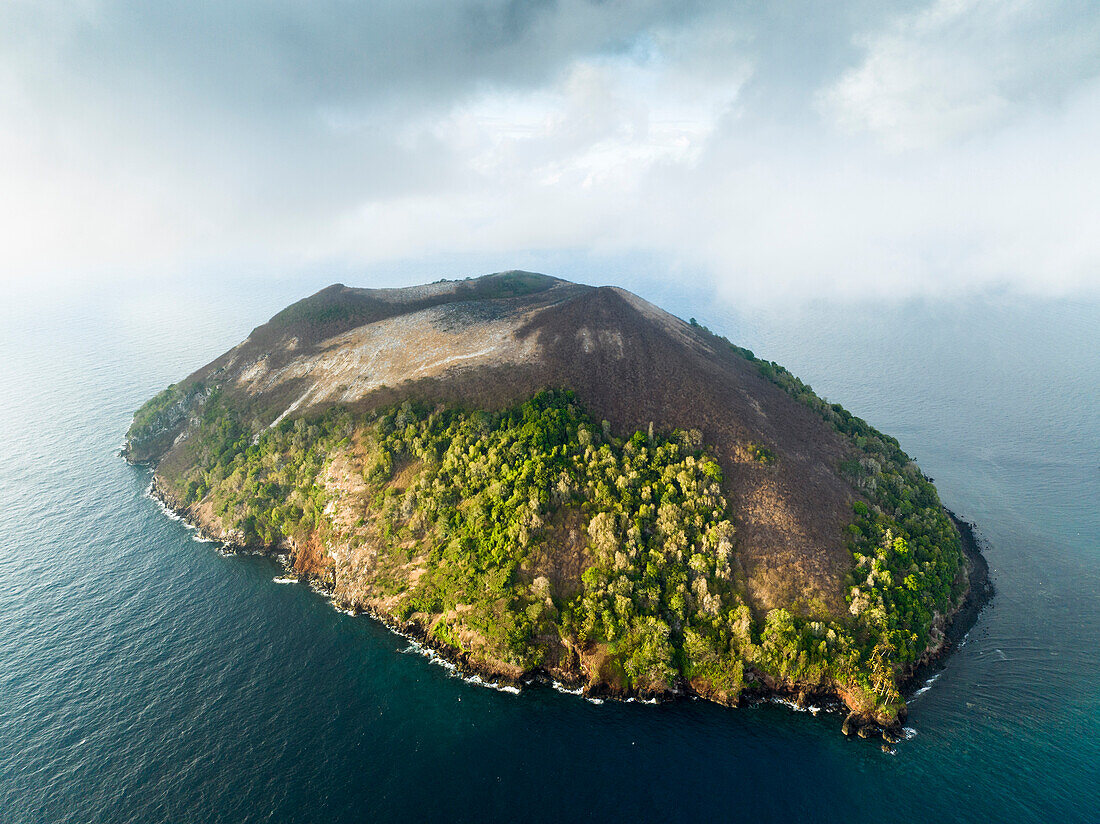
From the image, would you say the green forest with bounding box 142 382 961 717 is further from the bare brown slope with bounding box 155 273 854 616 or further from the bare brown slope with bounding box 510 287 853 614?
the bare brown slope with bounding box 155 273 854 616

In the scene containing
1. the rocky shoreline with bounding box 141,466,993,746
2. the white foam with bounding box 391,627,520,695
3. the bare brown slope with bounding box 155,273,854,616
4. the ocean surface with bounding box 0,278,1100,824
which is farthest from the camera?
the bare brown slope with bounding box 155,273,854,616

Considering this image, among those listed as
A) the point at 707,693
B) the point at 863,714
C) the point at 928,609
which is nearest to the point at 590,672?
the point at 707,693

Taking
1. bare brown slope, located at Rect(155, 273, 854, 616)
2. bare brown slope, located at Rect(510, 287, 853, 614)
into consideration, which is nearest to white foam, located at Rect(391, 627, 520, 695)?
Result: bare brown slope, located at Rect(510, 287, 853, 614)

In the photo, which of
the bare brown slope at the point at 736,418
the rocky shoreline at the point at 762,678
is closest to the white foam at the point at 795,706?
the rocky shoreline at the point at 762,678

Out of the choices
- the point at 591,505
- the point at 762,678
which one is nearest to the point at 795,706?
the point at 762,678

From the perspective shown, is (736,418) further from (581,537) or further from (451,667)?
(451,667)

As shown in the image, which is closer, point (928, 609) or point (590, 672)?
point (590, 672)

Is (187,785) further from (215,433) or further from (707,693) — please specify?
(215,433)
